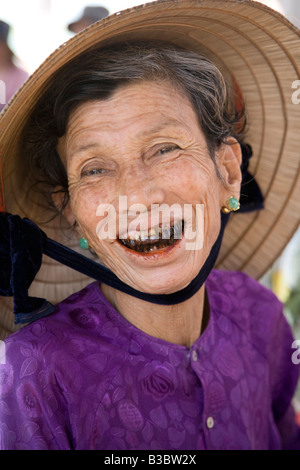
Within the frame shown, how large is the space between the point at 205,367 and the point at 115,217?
474 millimetres

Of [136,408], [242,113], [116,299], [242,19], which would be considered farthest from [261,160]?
[136,408]

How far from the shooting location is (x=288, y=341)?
5.30ft

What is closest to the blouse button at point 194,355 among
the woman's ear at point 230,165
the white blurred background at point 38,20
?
the woman's ear at point 230,165

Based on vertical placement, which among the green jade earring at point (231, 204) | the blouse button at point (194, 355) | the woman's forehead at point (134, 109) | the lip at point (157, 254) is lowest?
the blouse button at point (194, 355)

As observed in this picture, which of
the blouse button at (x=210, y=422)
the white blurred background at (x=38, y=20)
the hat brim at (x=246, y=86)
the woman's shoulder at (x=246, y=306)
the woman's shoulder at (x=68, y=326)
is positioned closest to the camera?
the hat brim at (x=246, y=86)

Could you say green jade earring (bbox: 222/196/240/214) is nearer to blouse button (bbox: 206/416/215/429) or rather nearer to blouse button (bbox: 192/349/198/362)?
blouse button (bbox: 192/349/198/362)

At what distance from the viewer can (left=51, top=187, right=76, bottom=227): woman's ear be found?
1.31 metres

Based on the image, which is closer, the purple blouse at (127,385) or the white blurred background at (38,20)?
the purple blouse at (127,385)

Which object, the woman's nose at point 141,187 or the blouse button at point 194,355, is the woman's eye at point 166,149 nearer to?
the woman's nose at point 141,187

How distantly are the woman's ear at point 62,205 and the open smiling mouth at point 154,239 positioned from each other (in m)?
0.26

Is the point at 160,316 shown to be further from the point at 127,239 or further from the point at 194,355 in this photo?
the point at 127,239

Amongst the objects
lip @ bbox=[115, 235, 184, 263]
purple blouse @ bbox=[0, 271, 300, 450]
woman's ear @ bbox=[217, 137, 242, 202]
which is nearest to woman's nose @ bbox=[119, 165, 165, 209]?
lip @ bbox=[115, 235, 184, 263]

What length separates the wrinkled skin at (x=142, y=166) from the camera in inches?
42.6
